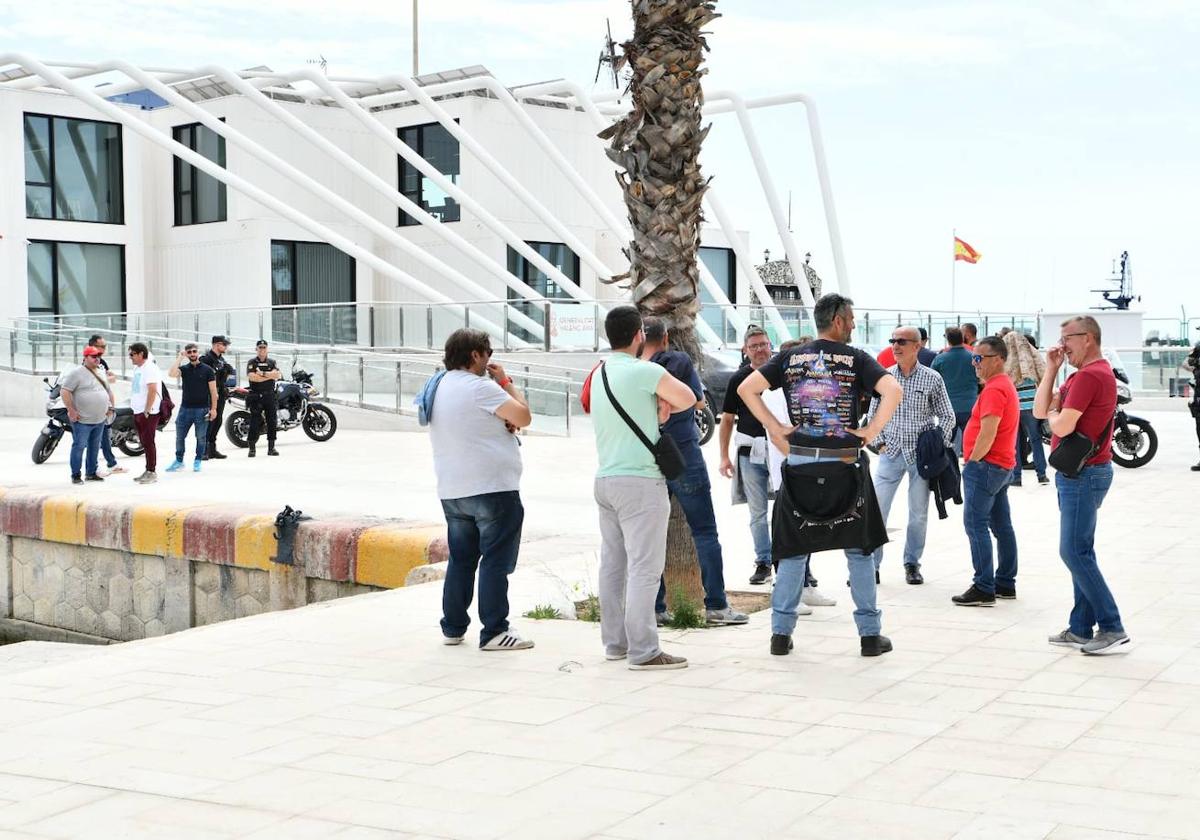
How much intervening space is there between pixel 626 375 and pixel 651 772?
2158 millimetres

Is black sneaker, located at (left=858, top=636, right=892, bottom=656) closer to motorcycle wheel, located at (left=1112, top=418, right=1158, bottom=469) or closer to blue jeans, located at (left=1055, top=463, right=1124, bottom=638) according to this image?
blue jeans, located at (left=1055, top=463, right=1124, bottom=638)

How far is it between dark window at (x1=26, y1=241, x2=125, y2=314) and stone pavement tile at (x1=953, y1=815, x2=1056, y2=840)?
34160mm

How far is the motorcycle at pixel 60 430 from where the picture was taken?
18.1 meters

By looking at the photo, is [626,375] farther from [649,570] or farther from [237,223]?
[237,223]

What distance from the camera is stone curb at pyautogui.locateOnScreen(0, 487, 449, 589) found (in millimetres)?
10836

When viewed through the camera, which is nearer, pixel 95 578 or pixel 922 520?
pixel 922 520

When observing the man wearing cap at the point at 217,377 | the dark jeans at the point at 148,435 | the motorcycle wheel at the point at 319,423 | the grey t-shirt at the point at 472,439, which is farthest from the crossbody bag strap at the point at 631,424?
the motorcycle wheel at the point at 319,423

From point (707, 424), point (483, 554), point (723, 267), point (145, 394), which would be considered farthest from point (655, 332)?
point (723, 267)

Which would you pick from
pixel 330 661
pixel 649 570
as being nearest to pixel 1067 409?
pixel 649 570

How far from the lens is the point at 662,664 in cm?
670

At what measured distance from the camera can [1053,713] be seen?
5746 mm

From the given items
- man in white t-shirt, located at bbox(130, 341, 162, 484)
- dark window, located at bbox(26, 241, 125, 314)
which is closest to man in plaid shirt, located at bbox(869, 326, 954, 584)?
man in white t-shirt, located at bbox(130, 341, 162, 484)

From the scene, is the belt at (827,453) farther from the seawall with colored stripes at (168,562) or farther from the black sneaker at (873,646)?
the seawall with colored stripes at (168,562)

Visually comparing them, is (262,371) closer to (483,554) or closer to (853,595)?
(483,554)
